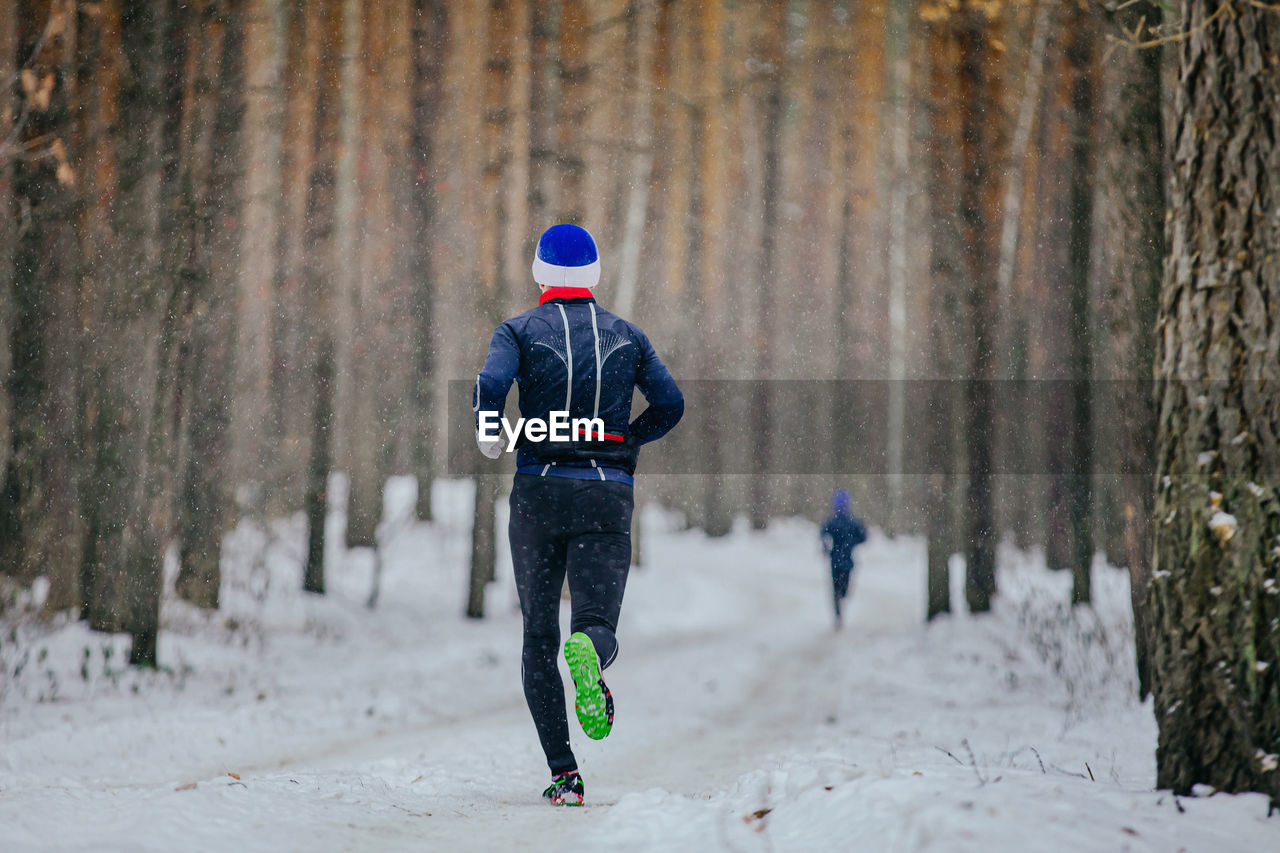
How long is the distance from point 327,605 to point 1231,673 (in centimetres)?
1109

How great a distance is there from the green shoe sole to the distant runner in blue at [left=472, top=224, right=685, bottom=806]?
0.70 ft

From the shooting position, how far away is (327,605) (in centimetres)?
1238

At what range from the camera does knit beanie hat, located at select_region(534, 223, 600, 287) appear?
13.2 ft

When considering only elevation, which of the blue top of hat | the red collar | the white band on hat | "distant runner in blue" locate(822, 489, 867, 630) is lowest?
"distant runner in blue" locate(822, 489, 867, 630)

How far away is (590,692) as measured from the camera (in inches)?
137

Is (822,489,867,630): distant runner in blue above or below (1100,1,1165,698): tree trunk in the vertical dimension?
below

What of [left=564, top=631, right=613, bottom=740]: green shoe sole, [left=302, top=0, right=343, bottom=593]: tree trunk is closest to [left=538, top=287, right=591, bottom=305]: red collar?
[left=564, top=631, right=613, bottom=740]: green shoe sole

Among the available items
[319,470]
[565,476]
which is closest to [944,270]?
[319,470]

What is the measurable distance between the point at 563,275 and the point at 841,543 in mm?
11805

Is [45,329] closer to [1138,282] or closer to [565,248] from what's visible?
[565,248]

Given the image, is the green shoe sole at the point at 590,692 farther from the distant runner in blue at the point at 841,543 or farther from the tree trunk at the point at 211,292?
the distant runner in blue at the point at 841,543

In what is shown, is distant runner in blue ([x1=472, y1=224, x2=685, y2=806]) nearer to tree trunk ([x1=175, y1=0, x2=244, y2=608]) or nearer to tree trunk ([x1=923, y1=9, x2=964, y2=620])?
tree trunk ([x1=175, y1=0, x2=244, y2=608])

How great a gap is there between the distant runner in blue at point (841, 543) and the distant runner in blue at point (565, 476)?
11.2 metres

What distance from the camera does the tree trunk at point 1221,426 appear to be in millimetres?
3320
